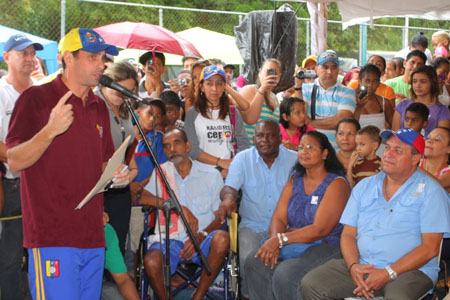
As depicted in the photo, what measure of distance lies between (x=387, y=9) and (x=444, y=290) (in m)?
4.99

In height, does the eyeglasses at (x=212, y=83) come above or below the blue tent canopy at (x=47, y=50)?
below

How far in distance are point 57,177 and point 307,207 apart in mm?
2214

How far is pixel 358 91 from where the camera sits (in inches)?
238

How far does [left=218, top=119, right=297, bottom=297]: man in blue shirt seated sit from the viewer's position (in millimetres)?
4750

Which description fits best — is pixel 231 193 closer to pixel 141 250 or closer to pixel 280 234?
pixel 280 234

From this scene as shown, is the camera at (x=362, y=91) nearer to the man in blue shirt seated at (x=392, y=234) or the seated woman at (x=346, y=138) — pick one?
the seated woman at (x=346, y=138)

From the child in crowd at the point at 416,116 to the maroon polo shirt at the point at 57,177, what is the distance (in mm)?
3833

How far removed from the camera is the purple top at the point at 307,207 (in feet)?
14.4

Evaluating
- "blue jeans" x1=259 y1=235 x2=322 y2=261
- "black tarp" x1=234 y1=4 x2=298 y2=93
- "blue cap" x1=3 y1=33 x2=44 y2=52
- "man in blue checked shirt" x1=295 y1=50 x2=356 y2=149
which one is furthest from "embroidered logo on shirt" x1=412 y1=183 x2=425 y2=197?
"blue cap" x1=3 y1=33 x2=44 y2=52

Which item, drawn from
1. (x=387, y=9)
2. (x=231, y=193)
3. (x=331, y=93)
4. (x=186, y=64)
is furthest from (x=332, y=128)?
(x=387, y=9)

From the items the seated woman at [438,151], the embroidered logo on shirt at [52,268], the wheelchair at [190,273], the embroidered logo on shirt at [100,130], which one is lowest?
the wheelchair at [190,273]

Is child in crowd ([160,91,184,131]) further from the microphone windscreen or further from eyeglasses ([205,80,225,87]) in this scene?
the microphone windscreen

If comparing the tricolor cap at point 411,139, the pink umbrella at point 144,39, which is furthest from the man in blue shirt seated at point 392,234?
the pink umbrella at point 144,39

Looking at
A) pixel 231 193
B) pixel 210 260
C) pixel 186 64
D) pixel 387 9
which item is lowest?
pixel 210 260
